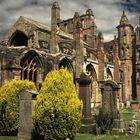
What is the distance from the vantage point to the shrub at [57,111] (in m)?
12.5

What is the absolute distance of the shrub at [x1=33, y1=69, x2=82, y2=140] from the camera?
12.5 metres

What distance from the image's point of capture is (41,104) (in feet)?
41.9

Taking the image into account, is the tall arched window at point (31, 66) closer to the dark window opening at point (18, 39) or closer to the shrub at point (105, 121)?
the dark window opening at point (18, 39)

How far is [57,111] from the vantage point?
12.5m

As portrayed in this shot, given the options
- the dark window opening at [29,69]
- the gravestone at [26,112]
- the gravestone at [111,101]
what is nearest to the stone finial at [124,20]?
the dark window opening at [29,69]

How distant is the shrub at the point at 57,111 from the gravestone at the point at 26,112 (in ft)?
3.94

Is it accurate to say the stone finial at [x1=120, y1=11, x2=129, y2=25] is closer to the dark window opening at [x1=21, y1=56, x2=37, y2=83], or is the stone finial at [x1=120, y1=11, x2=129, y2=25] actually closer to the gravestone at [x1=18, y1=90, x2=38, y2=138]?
the dark window opening at [x1=21, y1=56, x2=37, y2=83]

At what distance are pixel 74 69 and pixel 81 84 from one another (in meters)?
14.3

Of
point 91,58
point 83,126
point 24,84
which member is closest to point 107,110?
point 83,126

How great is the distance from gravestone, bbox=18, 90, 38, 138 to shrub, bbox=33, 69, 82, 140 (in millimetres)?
1202

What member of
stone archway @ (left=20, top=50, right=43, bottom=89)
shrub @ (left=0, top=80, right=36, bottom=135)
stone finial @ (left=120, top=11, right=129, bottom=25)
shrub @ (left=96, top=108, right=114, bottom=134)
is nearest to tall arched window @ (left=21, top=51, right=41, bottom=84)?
stone archway @ (left=20, top=50, right=43, bottom=89)

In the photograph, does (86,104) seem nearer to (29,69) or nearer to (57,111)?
(57,111)

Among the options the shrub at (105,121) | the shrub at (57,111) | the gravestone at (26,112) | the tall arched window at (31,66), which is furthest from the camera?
the tall arched window at (31,66)

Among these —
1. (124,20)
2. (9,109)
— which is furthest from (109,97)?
(124,20)
